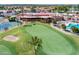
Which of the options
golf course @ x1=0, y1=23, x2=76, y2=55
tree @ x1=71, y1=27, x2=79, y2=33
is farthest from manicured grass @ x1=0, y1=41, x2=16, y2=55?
tree @ x1=71, y1=27, x2=79, y2=33

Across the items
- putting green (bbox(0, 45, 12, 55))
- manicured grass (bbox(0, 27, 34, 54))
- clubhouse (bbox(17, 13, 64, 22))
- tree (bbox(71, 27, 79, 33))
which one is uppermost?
clubhouse (bbox(17, 13, 64, 22))

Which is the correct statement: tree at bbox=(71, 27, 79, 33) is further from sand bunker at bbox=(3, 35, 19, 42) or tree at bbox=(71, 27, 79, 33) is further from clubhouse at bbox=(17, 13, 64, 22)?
sand bunker at bbox=(3, 35, 19, 42)

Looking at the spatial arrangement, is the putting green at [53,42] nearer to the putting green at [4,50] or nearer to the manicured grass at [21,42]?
the manicured grass at [21,42]

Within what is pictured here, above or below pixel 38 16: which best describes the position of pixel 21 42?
below

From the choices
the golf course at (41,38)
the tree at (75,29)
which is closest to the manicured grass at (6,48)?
the golf course at (41,38)

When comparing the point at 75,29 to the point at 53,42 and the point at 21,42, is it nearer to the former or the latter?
the point at 53,42

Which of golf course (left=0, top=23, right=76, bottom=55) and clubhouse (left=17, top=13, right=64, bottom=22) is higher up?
clubhouse (left=17, top=13, right=64, bottom=22)

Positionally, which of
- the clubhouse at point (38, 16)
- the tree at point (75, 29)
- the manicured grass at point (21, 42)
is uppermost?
the clubhouse at point (38, 16)

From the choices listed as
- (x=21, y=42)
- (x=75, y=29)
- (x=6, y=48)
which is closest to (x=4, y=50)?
(x=6, y=48)
